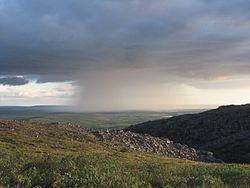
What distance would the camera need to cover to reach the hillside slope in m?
70.7

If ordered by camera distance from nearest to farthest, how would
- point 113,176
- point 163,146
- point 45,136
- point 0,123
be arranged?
point 113,176, point 45,136, point 0,123, point 163,146

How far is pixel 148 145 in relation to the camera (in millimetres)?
62000

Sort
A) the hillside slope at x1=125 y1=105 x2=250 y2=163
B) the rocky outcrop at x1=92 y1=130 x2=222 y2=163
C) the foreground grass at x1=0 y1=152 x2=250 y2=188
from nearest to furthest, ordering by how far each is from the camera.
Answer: the foreground grass at x1=0 y1=152 x2=250 y2=188 → the rocky outcrop at x1=92 y1=130 x2=222 y2=163 → the hillside slope at x1=125 y1=105 x2=250 y2=163

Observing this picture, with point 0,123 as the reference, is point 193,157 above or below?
below

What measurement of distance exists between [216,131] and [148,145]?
28614 mm

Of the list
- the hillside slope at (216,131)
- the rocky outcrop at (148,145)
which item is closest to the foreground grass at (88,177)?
the rocky outcrop at (148,145)

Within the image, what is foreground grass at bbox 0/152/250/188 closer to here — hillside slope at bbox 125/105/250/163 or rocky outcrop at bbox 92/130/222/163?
rocky outcrop at bbox 92/130/222/163

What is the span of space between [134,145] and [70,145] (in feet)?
45.4

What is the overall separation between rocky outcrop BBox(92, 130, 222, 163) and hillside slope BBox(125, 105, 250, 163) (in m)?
7.61

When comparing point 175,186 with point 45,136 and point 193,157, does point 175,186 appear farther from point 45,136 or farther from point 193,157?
point 193,157

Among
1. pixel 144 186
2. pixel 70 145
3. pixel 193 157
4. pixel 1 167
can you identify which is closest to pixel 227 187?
pixel 144 186

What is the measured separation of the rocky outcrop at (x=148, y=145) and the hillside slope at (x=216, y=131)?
25.0ft

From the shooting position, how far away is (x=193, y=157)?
5984cm

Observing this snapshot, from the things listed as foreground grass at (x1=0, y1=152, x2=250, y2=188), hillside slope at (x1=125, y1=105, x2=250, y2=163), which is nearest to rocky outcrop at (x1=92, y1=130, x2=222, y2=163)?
hillside slope at (x1=125, y1=105, x2=250, y2=163)
